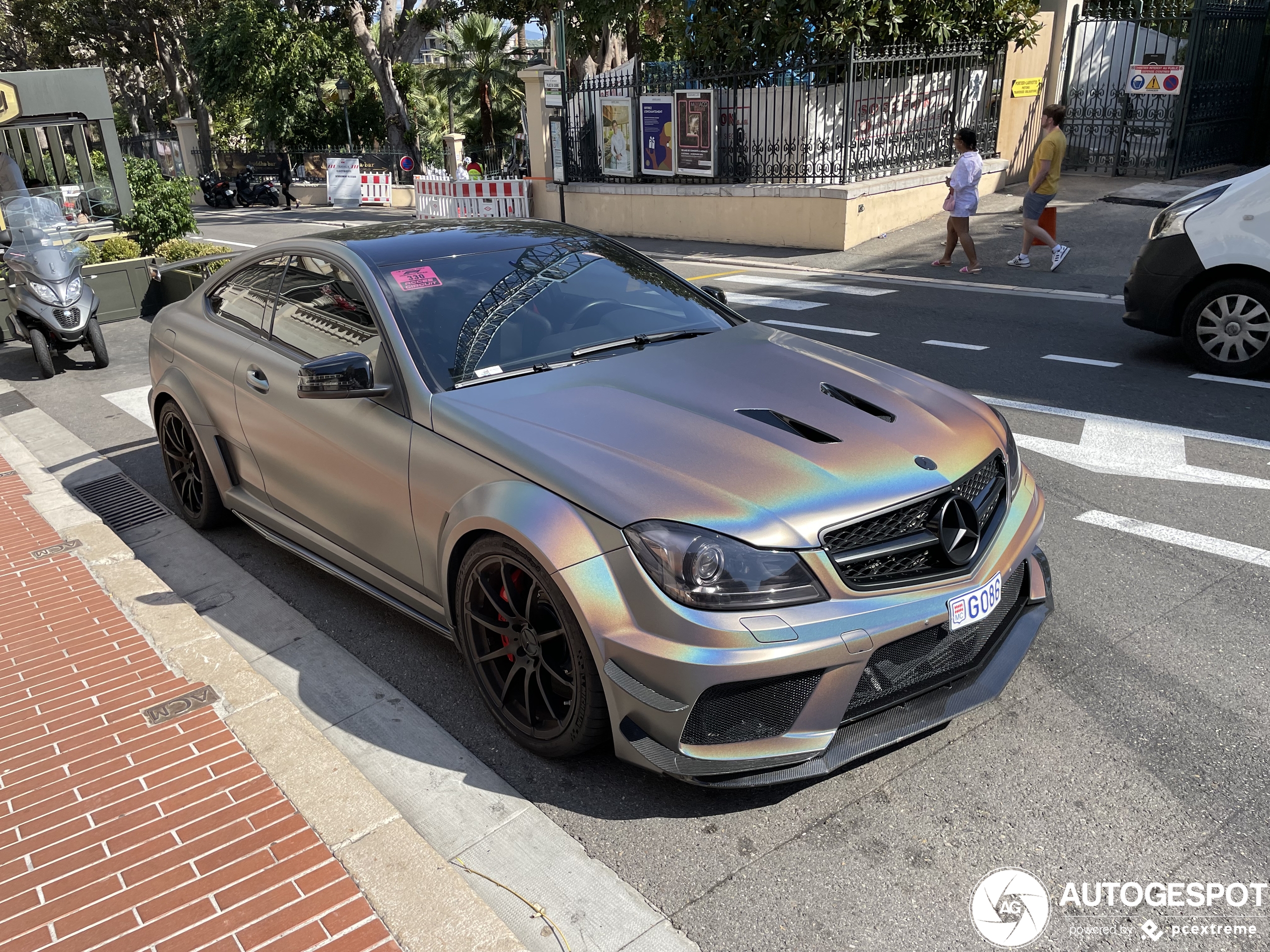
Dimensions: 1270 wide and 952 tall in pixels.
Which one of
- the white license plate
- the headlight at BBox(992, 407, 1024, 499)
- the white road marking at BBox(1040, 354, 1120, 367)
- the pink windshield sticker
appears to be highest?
the pink windshield sticker

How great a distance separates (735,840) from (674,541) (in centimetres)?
93

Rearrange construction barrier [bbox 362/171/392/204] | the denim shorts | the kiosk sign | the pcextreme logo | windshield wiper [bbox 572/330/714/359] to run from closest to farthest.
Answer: windshield wiper [bbox 572/330/714/359], the denim shorts, the pcextreme logo, the kiosk sign, construction barrier [bbox 362/171/392/204]

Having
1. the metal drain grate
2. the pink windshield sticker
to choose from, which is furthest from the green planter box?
the pink windshield sticker

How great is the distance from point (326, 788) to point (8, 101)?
54.0 ft

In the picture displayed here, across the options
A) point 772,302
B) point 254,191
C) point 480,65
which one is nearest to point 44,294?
point 772,302

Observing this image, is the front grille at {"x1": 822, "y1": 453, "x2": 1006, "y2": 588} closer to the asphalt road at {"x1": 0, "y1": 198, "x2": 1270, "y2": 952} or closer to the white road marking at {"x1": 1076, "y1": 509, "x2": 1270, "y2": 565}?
the asphalt road at {"x1": 0, "y1": 198, "x2": 1270, "y2": 952}

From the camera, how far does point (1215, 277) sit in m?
7.45

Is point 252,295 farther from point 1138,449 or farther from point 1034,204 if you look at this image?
point 1034,204

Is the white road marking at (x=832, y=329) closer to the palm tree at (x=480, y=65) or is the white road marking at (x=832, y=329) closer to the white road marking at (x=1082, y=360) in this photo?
the white road marking at (x=1082, y=360)

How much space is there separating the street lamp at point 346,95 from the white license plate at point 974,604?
35313 millimetres

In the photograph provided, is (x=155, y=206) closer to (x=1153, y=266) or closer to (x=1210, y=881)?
(x=1153, y=266)

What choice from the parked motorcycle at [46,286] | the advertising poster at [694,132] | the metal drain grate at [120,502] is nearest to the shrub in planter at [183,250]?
the parked motorcycle at [46,286]

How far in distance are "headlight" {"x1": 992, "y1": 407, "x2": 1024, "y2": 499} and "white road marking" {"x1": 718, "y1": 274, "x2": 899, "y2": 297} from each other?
8386 millimetres

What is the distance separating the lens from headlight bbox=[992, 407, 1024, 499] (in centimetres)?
353
